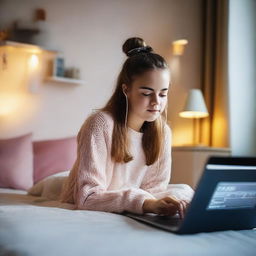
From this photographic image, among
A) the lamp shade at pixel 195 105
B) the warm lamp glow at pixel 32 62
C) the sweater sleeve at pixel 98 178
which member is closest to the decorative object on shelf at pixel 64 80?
the warm lamp glow at pixel 32 62

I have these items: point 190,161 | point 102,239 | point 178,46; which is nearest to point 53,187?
point 102,239

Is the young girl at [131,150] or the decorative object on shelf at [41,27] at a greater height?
the decorative object on shelf at [41,27]

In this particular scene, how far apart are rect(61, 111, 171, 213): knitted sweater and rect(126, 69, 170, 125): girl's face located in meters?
0.12

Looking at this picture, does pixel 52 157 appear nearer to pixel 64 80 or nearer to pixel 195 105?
pixel 64 80

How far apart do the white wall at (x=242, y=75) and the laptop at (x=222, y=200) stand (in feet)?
7.92

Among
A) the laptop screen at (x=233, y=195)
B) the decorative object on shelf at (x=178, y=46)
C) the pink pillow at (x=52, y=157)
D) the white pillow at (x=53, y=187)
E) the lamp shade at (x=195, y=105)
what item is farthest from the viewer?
the decorative object on shelf at (x=178, y=46)

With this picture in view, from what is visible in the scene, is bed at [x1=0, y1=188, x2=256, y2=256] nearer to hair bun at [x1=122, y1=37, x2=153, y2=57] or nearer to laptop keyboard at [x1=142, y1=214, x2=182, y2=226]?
laptop keyboard at [x1=142, y1=214, x2=182, y2=226]

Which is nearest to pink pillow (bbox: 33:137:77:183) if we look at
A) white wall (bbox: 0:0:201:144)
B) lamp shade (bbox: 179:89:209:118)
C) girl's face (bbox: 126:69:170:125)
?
white wall (bbox: 0:0:201:144)

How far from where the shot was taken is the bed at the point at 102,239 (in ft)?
2.67

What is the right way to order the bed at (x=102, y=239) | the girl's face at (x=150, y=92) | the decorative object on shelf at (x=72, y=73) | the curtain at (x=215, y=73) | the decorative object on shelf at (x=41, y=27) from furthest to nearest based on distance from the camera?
the curtain at (x=215, y=73), the decorative object on shelf at (x=72, y=73), the decorative object on shelf at (x=41, y=27), the girl's face at (x=150, y=92), the bed at (x=102, y=239)

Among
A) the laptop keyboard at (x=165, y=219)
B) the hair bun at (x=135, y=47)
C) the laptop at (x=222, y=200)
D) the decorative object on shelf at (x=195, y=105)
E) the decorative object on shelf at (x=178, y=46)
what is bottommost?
the laptop keyboard at (x=165, y=219)

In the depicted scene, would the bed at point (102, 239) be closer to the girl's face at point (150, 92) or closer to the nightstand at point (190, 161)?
the girl's face at point (150, 92)

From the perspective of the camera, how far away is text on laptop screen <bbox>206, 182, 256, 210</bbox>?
36.5 inches

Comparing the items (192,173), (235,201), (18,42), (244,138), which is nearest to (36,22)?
(18,42)
